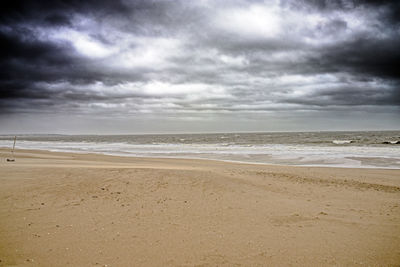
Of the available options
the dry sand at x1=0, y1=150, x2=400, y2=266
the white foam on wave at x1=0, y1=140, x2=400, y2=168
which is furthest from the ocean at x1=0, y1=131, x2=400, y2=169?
the dry sand at x1=0, y1=150, x2=400, y2=266

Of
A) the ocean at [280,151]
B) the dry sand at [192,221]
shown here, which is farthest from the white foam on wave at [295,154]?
the dry sand at [192,221]

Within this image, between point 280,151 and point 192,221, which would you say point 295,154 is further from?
point 192,221

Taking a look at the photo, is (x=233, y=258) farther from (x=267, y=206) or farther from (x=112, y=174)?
(x=112, y=174)

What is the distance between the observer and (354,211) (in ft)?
26.8

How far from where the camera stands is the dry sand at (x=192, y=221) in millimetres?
5156

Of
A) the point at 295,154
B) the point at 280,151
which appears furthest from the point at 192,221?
the point at 280,151

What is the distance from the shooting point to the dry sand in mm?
5156

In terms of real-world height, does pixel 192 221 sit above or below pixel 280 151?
below

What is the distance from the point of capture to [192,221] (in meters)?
7.10

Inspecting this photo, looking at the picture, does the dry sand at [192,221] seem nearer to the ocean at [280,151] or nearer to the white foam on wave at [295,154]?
the white foam on wave at [295,154]

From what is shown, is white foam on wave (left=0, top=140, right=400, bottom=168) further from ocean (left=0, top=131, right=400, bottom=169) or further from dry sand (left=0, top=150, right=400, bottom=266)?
dry sand (left=0, top=150, right=400, bottom=266)

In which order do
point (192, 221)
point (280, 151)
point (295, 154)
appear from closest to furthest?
point (192, 221), point (295, 154), point (280, 151)

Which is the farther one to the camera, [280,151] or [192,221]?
[280,151]

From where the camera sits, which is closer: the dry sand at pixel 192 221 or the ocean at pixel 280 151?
the dry sand at pixel 192 221
